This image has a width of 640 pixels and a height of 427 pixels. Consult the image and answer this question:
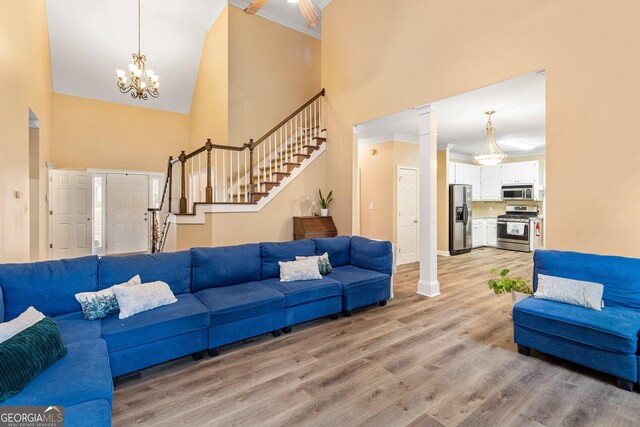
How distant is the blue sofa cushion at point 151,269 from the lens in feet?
9.04

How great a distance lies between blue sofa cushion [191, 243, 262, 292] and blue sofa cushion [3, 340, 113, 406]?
4.42 ft

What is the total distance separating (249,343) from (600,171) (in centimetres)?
376

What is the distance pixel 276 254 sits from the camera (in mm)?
3764

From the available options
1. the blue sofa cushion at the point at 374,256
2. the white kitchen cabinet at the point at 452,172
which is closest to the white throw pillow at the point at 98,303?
the blue sofa cushion at the point at 374,256

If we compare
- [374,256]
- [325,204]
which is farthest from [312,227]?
[374,256]

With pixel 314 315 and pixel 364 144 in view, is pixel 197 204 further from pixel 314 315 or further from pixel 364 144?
pixel 364 144

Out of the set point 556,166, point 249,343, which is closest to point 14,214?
point 249,343

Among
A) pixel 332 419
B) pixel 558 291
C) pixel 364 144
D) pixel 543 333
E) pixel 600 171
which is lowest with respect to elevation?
pixel 332 419

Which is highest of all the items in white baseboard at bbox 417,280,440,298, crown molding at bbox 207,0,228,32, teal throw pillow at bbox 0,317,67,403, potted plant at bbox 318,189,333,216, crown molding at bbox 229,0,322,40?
crown molding at bbox 229,0,322,40

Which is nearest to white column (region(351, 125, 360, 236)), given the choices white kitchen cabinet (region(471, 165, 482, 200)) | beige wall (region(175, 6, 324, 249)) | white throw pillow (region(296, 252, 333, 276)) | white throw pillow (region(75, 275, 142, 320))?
beige wall (region(175, 6, 324, 249))

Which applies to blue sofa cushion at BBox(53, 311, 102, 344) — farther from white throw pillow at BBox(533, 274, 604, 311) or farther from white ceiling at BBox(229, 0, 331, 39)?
white ceiling at BBox(229, 0, 331, 39)

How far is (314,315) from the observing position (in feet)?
11.3

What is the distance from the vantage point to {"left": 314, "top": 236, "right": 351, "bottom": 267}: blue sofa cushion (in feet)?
13.8

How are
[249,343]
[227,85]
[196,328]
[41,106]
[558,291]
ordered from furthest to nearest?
[227,85] < [41,106] < [249,343] < [558,291] < [196,328]
